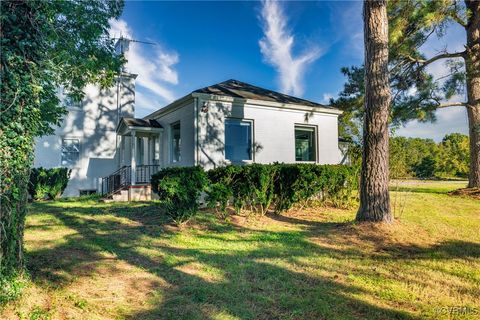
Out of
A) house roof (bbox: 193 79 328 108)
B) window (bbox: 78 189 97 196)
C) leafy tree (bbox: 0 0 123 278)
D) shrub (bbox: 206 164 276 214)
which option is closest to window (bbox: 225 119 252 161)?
house roof (bbox: 193 79 328 108)

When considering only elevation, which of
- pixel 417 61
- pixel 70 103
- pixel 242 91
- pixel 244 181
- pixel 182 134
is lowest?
pixel 244 181

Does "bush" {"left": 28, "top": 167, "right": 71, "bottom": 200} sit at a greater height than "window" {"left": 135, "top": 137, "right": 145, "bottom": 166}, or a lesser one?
lesser

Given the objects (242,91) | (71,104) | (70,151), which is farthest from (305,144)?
(71,104)

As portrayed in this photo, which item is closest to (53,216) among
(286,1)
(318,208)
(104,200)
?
(104,200)

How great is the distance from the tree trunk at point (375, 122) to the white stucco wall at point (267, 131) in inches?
175

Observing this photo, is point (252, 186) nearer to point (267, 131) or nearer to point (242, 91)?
point (267, 131)

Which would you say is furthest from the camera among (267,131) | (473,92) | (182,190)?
(473,92)

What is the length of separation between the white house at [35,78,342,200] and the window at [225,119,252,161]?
34mm

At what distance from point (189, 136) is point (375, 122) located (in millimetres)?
5791

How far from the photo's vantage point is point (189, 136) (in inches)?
408

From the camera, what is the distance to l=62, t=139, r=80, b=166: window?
15.2 meters

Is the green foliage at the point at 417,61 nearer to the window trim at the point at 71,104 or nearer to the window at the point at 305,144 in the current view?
the window at the point at 305,144

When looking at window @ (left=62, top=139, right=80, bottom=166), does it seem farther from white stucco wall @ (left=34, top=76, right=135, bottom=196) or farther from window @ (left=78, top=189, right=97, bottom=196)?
window @ (left=78, top=189, right=97, bottom=196)

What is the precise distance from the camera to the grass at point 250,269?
3219mm
